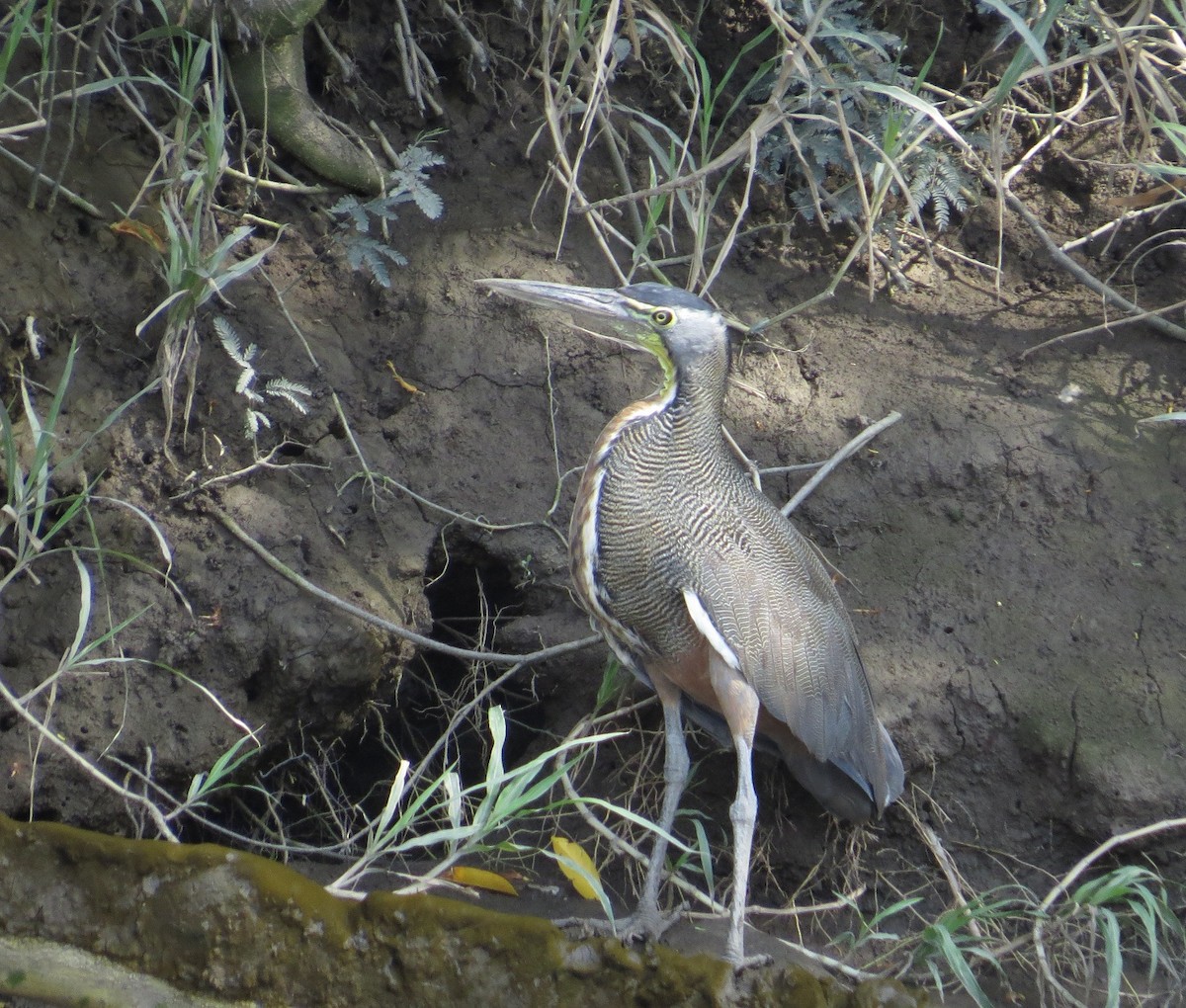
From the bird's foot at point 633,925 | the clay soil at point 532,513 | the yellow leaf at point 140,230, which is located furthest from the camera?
the yellow leaf at point 140,230

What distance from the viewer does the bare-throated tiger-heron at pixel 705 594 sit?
10.2 feet

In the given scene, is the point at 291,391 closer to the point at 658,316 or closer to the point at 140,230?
the point at 140,230

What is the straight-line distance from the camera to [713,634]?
10.1 ft

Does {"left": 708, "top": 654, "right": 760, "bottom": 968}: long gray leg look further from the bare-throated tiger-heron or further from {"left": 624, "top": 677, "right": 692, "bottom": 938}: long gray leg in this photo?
{"left": 624, "top": 677, "right": 692, "bottom": 938}: long gray leg

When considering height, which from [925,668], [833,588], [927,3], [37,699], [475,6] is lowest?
[37,699]

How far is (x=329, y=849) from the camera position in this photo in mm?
3316

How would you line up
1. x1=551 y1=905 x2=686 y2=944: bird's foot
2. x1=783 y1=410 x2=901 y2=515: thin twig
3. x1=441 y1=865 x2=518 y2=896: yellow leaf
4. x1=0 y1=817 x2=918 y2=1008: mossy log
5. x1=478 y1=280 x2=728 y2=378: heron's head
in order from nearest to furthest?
x1=0 y1=817 x2=918 y2=1008: mossy log < x1=551 y1=905 x2=686 y2=944: bird's foot < x1=478 y1=280 x2=728 y2=378: heron's head < x1=441 y1=865 x2=518 y2=896: yellow leaf < x1=783 y1=410 x2=901 y2=515: thin twig

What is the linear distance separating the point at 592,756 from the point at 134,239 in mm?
2079

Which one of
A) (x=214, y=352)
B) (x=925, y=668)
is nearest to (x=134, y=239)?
(x=214, y=352)

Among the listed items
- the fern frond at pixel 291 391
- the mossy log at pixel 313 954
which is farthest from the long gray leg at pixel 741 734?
the fern frond at pixel 291 391

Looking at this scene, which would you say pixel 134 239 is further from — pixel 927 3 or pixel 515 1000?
pixel 927 3

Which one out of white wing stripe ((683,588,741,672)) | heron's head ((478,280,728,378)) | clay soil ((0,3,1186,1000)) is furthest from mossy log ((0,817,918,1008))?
heron's head ((478,280,728,378))

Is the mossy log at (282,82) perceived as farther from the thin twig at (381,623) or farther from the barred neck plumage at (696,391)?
the barred neck plumage at (696,391)

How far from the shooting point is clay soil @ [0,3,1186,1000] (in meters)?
3.47
